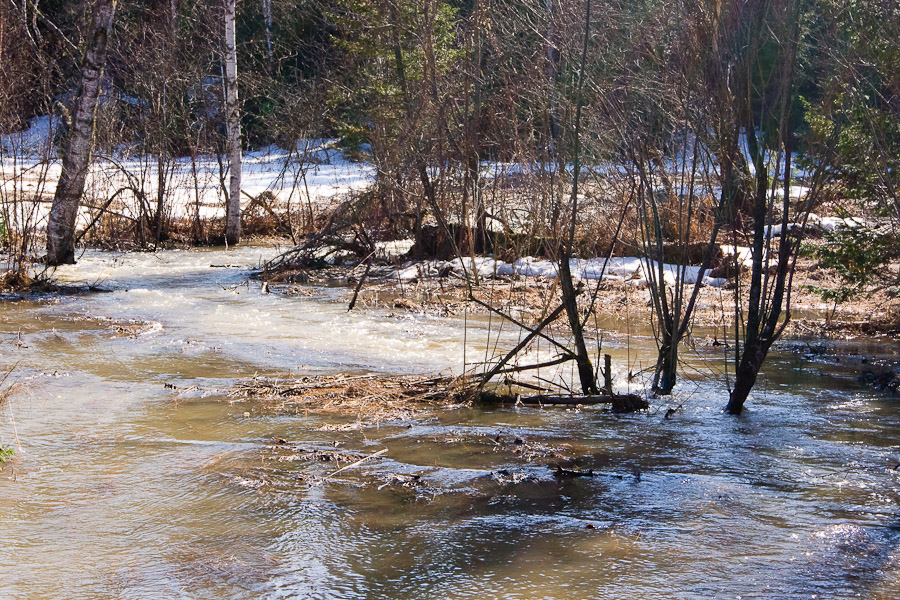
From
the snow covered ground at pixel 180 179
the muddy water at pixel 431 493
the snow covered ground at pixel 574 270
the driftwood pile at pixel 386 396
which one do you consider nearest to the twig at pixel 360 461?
the muddy water at pixel 431 493

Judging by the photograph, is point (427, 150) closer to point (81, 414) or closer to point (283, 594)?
point (81, 414)

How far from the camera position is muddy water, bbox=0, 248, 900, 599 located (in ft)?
13.2

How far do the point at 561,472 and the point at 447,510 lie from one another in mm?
863

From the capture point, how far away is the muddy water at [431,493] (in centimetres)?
401

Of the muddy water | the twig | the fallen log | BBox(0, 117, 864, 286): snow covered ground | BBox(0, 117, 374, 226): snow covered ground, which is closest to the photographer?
the muddy water

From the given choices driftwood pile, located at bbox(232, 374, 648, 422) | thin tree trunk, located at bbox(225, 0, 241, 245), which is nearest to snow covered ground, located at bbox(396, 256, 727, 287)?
thin tree trunk, located at bbox(225, 0, 241, 245)

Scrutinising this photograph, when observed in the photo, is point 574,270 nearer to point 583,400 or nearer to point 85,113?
point 583,400

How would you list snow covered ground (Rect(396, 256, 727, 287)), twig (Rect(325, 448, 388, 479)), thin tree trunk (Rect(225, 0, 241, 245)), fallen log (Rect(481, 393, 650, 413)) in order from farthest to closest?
thin tree trunk (Rect(225, 0, 241, 245)), snow covered ground (Rect(396, 256, 727, 287)), fallen log (Rect(481, 393, 650, 413)), twig (Rect(325, 448, 388, 479))

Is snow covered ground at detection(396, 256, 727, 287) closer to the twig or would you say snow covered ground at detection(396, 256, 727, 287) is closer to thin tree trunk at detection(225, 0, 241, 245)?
thin tree trunk at detection(225, 0, 241, 245)

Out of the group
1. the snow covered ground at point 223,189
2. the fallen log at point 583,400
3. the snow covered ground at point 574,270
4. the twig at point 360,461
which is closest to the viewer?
the twig at point 360,461

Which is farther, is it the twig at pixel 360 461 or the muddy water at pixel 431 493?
the twig at pixel 360 461

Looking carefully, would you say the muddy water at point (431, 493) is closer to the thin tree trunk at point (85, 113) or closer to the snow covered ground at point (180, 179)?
the thin tree trunk at point (85, 113)

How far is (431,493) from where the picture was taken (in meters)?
5.04

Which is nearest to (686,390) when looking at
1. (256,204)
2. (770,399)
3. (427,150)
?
(770,399)
